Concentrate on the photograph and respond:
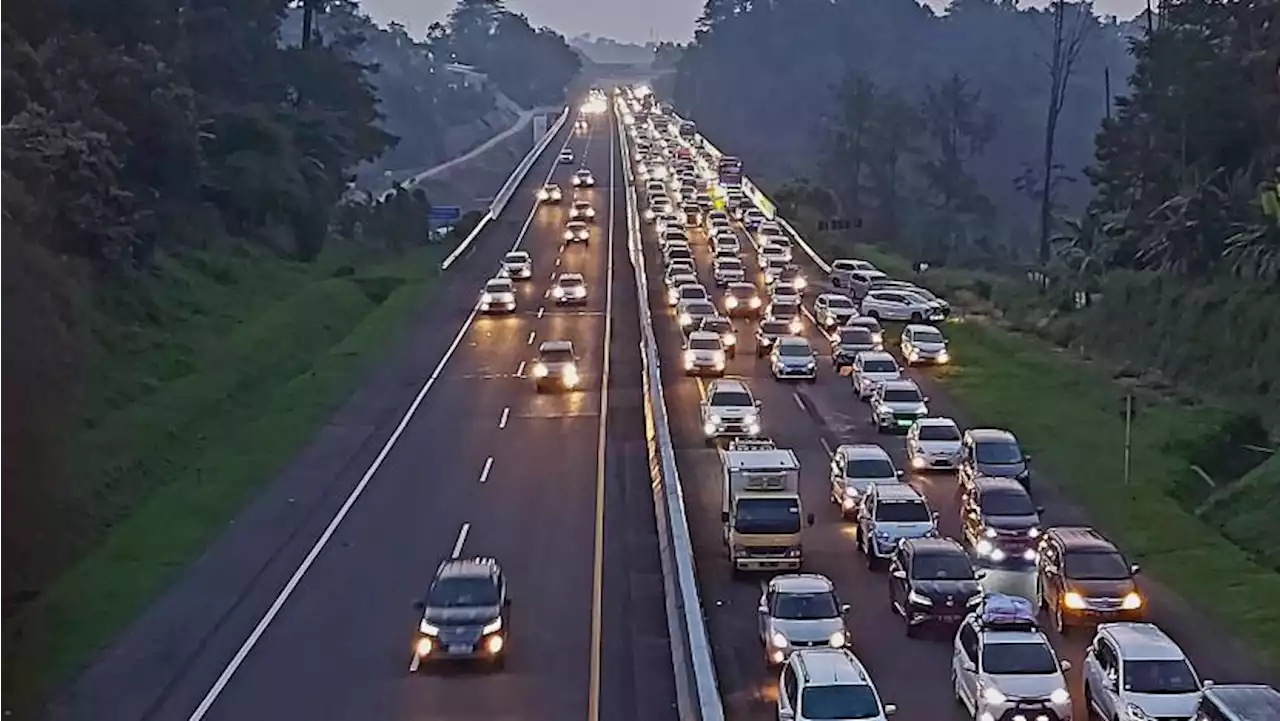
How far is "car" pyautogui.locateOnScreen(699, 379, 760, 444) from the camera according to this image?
4759cm

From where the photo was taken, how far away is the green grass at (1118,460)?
33.2m

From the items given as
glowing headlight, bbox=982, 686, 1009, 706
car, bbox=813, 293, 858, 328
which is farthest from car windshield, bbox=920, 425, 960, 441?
car, bbox=813, 293, 858, 328

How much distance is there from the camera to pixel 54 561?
36688 millimetres

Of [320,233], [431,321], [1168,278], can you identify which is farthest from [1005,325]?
[320,233]

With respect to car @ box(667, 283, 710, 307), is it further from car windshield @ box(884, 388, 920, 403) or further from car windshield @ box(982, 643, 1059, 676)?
car windshield @ box(982, 643, 1059, 676)

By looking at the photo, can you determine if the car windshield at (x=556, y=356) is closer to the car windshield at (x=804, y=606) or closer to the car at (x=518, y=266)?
the car at (x=518, y=266)

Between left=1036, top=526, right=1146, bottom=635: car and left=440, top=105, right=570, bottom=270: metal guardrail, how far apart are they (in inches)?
2500

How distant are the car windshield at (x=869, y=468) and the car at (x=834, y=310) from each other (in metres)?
28.9

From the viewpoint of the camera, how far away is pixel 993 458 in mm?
40031

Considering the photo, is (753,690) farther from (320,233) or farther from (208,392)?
(320,233)

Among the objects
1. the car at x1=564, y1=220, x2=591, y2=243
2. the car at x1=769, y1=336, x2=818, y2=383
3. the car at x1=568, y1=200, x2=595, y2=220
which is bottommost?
the car at x1=568, y1=200, x2=595, y2=220

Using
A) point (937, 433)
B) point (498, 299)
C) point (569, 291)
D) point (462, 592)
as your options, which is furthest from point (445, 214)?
point (462, 592)

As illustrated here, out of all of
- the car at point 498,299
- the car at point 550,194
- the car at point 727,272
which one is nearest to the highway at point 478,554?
the car at point 498,299

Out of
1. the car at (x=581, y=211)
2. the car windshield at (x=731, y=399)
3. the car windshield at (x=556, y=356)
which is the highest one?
the car windshield at (x=731, y=399)
